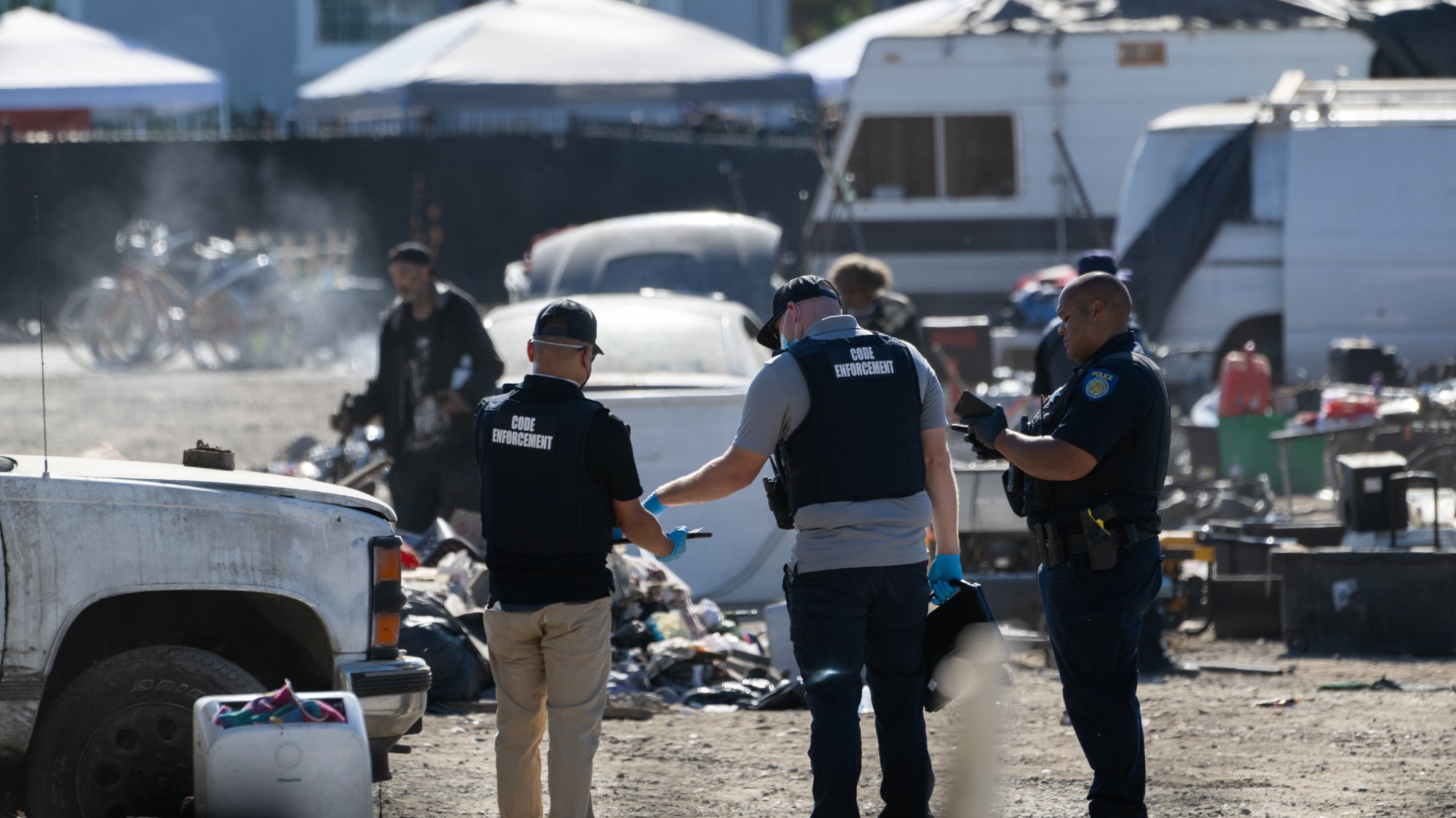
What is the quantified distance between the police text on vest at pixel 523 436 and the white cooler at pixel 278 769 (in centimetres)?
87

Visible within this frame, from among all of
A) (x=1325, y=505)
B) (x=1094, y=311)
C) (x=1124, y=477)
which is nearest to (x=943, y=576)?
(x=1124, y=477)

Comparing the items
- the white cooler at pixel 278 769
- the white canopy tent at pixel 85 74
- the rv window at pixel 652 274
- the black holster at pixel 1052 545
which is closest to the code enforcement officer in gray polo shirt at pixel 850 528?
the black holster at pixel 1052 545

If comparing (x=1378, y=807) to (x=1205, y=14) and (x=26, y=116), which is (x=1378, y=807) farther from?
(x=26, y=116)

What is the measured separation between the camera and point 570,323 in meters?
4.55

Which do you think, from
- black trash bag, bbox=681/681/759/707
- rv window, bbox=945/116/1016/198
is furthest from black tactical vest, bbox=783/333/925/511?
rv window, bbox=945/116/1016/198

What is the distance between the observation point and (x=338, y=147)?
22.7 m

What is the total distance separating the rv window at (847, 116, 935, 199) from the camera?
15.8m

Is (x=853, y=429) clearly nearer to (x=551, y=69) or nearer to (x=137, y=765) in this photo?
(x=137, y=765)

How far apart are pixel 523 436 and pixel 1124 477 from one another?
5.52 feet

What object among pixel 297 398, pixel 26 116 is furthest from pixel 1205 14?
pixel 26 116

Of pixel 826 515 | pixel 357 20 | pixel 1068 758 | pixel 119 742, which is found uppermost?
pixel 357 20

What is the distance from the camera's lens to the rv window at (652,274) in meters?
12.3

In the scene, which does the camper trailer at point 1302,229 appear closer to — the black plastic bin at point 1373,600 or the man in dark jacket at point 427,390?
the black plastic bin at point 1373,600

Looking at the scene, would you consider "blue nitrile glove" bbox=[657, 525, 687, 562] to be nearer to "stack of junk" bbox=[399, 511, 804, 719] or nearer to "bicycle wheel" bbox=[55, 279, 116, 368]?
"stack of junk" bbox=[399, 511, 804, 719]
